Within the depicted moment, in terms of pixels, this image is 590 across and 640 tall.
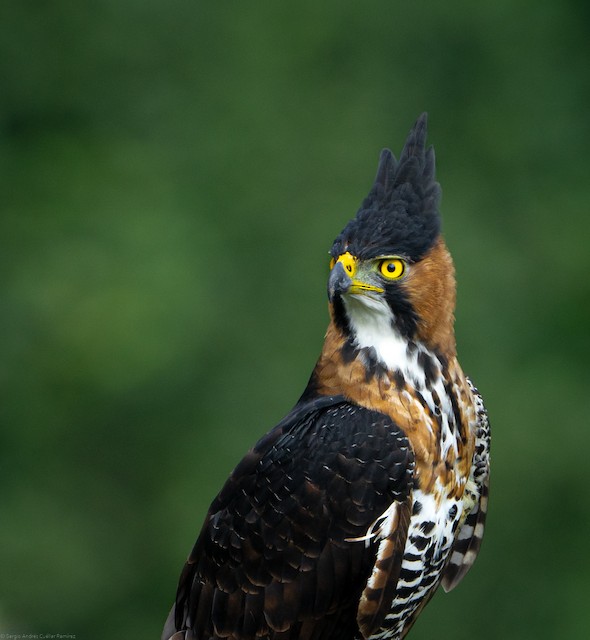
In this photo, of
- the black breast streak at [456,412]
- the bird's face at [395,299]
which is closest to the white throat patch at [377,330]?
the bird's face at [395,299]

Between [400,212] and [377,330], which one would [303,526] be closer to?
[377,330]

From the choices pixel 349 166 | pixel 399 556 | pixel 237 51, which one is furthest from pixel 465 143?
pixel 399 556

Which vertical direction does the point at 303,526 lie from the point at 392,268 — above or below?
below

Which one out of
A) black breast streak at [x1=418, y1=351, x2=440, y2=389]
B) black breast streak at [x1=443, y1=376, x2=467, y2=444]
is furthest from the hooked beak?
black breast streak at [x1=443, y1=376, x2=467, y2=444]

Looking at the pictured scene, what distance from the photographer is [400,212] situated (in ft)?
10.4

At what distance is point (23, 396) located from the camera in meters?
6.39

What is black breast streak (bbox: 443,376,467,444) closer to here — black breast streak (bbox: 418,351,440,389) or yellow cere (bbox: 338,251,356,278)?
black breast streak (bbox: 418,351,440,389)

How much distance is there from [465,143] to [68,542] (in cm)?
337

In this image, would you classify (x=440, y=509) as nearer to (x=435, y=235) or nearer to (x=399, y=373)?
(x=399, y=373)

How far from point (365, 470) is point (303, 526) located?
0.79 ft

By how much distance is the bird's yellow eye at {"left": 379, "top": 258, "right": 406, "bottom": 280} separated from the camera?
3.14 metres

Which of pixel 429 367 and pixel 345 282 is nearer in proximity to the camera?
pixel 345 282

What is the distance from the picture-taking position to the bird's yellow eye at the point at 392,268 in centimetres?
314

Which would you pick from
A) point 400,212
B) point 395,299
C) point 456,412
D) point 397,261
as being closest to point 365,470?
point 456,412
